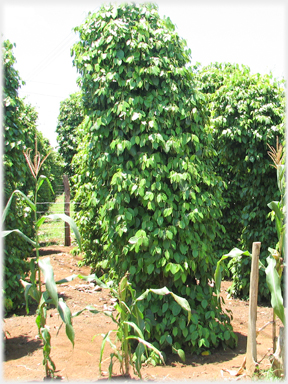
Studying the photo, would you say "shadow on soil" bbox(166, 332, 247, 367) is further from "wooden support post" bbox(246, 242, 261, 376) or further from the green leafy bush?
the green leafy bush

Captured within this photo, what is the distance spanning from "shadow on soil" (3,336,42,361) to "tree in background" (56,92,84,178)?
350 inches

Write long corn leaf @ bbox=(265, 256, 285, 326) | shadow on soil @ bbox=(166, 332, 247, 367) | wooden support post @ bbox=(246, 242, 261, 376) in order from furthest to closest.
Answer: shadow on soil @ bbox=(166, 332, 247, 367)
wooden support post @ bbox=(246, 242, 261, 376)
long corn leaf @ bbox=(265, 256, 285, 326)

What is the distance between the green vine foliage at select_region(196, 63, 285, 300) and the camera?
5.42 meters

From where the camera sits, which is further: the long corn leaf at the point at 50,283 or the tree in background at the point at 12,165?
the tree in background at the point at 12,165

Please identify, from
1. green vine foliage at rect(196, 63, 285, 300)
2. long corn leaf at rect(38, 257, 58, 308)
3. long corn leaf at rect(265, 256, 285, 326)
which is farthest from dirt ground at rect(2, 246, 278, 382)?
green vine foliage at rect(196, 63, 285, 300)

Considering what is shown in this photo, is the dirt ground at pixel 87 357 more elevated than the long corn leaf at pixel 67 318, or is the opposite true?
the long corn leaf at pixel 67 318

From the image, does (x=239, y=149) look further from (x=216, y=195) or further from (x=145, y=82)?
(x=145, y=82)

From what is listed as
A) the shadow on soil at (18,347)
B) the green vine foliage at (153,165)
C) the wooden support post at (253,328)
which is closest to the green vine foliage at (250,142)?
the green vine foliage at (153,165)

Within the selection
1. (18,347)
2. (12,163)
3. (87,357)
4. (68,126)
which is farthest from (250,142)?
(68,126)

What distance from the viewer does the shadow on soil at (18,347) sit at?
343 centimetres

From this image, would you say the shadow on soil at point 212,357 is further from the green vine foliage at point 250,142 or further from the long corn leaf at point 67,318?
the green vine foliage at point 250,142

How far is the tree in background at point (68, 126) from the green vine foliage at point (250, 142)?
281 inches

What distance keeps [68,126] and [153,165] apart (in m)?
9.36

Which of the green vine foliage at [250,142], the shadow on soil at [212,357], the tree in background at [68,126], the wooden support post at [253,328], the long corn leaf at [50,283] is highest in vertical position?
the tree in background at [68,126]
